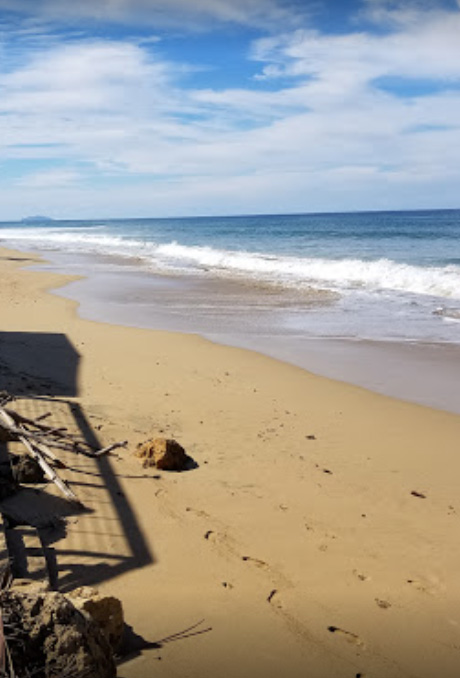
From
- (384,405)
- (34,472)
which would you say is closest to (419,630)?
(34,472)

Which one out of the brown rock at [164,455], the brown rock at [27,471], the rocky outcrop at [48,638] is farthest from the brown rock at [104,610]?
the brown rock at [164,455]

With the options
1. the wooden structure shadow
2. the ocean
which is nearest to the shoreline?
the ocean

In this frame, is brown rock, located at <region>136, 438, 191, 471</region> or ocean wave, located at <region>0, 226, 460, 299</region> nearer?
brown rock, located at <region>136, 438, 191, 471</region>

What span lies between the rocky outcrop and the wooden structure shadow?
3.94ft

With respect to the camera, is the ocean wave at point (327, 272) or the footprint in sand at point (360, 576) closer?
the footprint in sand at point (360, 576)

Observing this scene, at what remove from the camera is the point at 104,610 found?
11.5 ft

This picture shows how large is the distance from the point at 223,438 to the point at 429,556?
3030 millimetres

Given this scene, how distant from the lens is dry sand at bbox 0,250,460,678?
3959mm

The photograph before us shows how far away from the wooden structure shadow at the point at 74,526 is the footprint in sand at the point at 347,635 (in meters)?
1.37

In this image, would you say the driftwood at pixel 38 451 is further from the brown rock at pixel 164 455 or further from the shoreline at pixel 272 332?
the shoreline at pixel 272 332

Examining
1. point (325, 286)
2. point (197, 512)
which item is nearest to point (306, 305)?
point (325, 286)

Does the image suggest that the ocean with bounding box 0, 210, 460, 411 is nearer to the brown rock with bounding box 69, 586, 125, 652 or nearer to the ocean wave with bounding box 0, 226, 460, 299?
the ocean wave with bounding box 0, 226, 460, 299

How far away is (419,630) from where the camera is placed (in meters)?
4.19

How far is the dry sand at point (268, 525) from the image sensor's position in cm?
396
